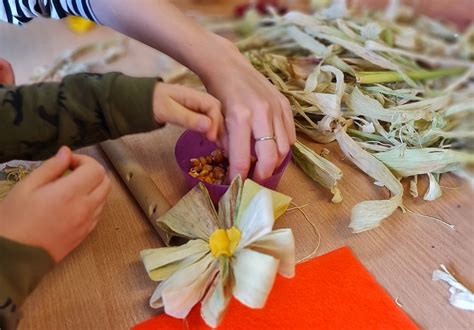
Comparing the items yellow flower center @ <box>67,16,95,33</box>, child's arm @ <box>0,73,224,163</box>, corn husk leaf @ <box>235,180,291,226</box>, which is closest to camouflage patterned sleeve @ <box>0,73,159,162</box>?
child's arm @ <box>0,73,224,163</box>

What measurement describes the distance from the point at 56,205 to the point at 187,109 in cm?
15

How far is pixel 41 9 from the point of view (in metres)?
0.67

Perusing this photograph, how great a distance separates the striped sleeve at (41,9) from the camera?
25.5 inches

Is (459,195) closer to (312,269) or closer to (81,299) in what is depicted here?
(312,269)

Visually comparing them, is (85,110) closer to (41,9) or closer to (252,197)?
(252,197)

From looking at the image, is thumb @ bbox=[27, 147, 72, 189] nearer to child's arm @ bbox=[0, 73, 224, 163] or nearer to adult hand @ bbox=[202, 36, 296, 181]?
child's arm @ bbox=[0, 73, 224, 163]

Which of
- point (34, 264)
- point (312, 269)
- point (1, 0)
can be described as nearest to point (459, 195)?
point (312, 269)

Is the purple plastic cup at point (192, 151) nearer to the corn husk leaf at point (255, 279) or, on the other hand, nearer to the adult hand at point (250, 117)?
the adult hand at point (250, 117)

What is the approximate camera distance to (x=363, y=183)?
556mm

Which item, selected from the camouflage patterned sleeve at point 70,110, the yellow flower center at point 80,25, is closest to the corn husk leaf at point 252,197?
the camouflage patterned sleeve at point 70,110

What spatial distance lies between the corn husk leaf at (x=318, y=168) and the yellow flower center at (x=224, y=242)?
0.15 metres

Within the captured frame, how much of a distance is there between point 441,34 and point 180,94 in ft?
2.04

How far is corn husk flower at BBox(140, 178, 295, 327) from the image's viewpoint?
377 mm

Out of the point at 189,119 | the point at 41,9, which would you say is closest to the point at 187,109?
the point at 189,119
